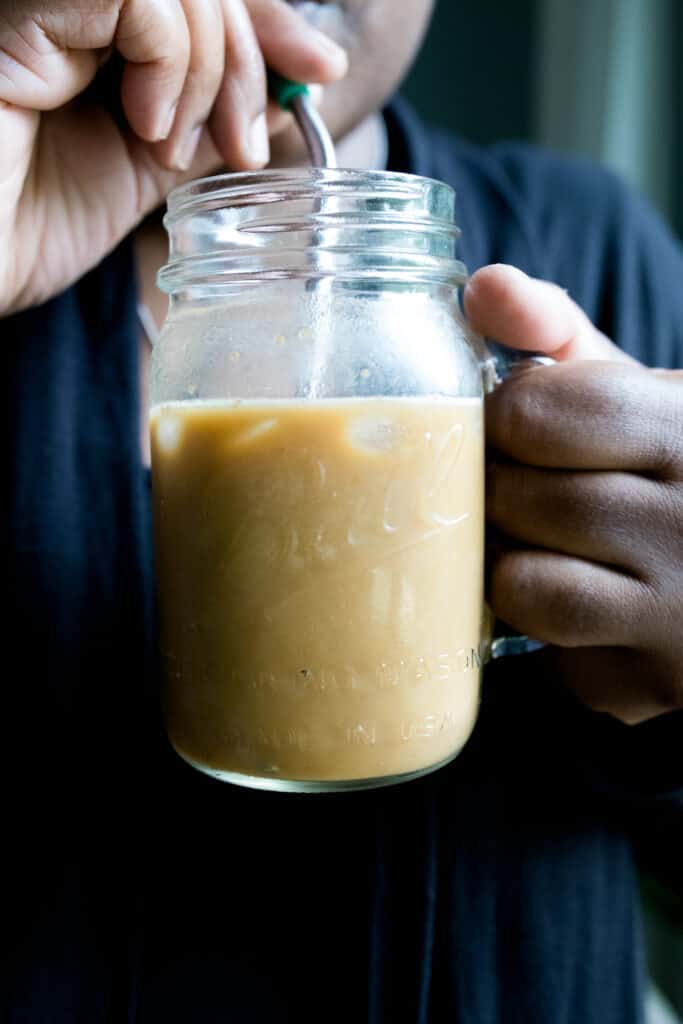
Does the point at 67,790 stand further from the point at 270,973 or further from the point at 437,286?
the point at 437,286

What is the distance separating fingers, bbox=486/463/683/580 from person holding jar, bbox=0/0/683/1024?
0.01m

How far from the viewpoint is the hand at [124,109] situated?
0.57 m

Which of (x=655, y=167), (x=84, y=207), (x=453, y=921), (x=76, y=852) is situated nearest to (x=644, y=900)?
(x=453, y=921)

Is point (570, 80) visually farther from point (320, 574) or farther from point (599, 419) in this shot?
point (320, 574)

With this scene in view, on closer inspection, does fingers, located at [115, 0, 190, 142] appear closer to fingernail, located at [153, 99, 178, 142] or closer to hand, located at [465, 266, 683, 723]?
fingernail, located at [153, 99, 178, 142]

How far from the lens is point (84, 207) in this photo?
0.70 metres

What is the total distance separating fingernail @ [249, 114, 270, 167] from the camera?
0.66 m

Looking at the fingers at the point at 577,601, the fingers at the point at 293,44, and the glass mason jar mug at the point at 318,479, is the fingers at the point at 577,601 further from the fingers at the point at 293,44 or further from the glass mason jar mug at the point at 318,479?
the fingers at the point at 293,44

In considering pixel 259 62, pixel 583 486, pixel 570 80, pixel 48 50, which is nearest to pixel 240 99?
pixel 259 62

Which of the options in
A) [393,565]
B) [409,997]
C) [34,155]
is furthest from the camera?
[409,997]

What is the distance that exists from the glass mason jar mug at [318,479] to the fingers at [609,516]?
46mm

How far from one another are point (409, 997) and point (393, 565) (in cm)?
44

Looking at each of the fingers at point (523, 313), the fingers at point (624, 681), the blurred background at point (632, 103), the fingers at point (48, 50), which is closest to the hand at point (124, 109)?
the fingers at point (48, 50)

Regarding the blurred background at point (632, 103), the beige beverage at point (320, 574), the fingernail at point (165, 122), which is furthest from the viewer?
the blurred background at point (632, 103)
